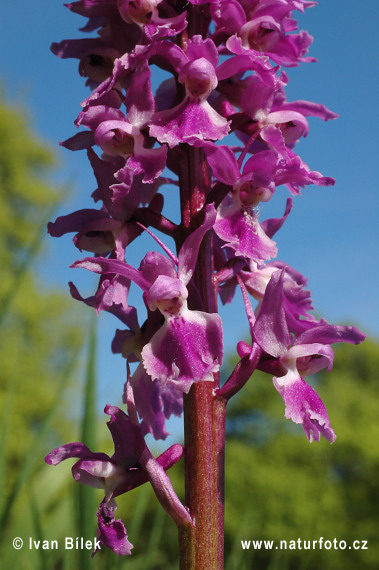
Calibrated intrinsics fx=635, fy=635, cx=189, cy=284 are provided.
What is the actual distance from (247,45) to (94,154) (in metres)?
0.47

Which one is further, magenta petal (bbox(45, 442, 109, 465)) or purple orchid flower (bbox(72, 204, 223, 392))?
magenta petal (bbox(45, 442, 109, 465))

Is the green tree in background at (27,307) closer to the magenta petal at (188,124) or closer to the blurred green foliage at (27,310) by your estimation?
the blurred green foliage at (27,310)

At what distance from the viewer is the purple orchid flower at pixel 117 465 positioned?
1.43 m

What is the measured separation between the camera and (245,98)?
61.3 inches

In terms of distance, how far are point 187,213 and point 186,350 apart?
0.35 meters

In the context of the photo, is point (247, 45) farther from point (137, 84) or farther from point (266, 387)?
point (266, 387)

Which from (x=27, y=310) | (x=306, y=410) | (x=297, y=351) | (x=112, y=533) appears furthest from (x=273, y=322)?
(x=27, y=310)

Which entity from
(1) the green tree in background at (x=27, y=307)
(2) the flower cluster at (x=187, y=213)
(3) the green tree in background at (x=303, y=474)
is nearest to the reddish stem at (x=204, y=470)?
(2) the flower cluster at (x=187, y=213)

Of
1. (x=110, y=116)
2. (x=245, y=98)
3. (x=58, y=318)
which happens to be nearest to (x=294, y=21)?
(x=245, y=98)

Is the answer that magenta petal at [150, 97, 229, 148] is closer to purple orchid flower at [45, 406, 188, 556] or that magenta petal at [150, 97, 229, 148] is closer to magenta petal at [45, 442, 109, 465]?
purple orchid flower at [45, 406, 188, 556]

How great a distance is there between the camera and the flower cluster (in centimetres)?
140

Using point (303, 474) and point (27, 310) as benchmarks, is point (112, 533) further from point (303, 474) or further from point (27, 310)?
point (27, 310)
